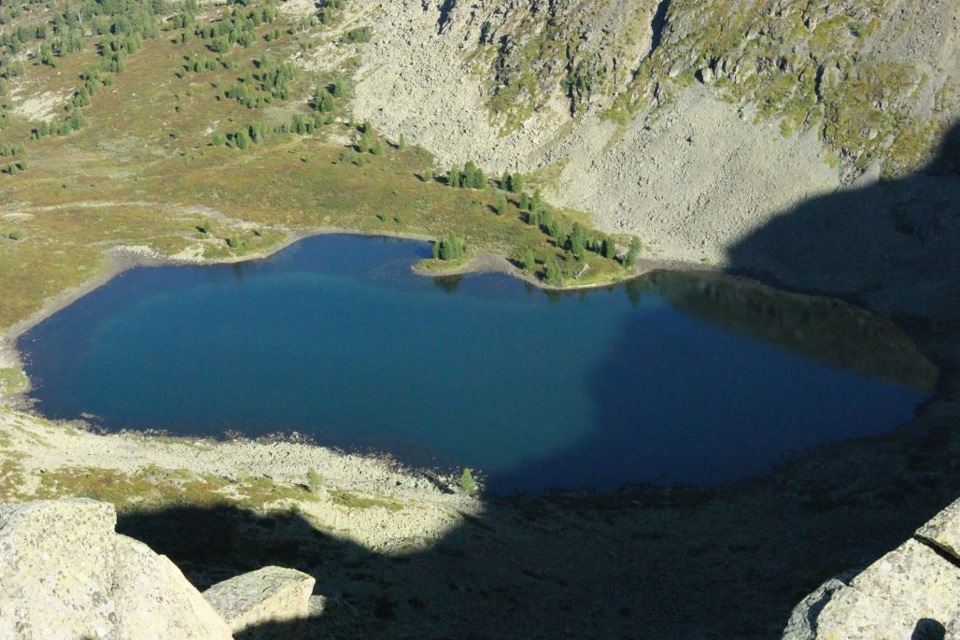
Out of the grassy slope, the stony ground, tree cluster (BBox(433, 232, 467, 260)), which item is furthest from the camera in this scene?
the grassy slope

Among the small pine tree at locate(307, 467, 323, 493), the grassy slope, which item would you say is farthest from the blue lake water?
the small pine tree at locate(307, 467, 323, 493)

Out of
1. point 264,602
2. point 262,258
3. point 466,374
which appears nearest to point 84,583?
point 264,602

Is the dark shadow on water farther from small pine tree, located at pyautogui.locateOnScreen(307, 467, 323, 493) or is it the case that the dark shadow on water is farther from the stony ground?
small pine tree, located at pyautogui.locateOnScreen(307, 467, 323, 493)

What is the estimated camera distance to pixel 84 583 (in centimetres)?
2016

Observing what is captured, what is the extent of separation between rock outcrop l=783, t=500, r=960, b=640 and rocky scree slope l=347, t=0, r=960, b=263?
362 feet

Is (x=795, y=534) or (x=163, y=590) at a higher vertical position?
(x=163, y=590)

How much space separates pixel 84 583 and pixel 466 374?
253ft

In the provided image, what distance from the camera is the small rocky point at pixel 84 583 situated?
63.6 feet

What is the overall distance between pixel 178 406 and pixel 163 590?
71612 mm

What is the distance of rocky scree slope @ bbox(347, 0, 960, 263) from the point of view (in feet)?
425

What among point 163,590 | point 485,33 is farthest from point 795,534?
point 485,33

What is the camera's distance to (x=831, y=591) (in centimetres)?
2105

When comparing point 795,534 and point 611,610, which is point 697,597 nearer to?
point 611,610

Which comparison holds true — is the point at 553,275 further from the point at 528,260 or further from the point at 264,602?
the point at 264,602
